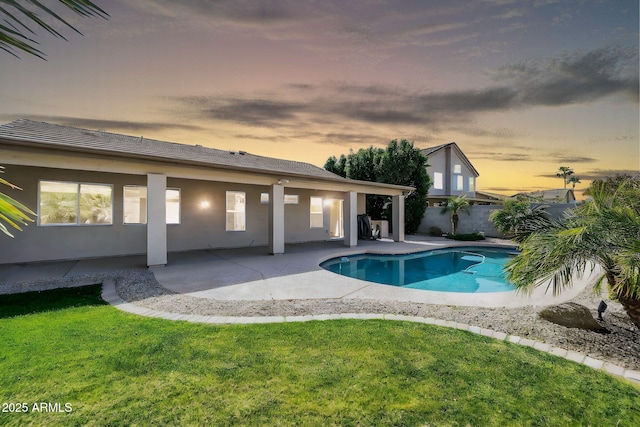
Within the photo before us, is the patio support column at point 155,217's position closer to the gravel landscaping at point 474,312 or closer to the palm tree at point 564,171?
the gravel landscaping at point 474,312

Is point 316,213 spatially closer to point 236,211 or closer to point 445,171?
point 236,211

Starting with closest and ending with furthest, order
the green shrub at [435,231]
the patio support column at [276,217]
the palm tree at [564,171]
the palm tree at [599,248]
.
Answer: the palm tree at [599,248] < the patio support column at [276,217] < the green shrub at [435,231] < the palm tree at [564,171]

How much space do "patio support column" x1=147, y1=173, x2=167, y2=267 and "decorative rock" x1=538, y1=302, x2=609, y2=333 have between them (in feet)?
30.9

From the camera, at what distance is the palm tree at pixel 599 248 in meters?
3.79

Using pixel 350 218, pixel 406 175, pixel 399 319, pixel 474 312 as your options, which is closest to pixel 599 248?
pixel 474 312

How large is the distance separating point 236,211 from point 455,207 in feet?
44.4

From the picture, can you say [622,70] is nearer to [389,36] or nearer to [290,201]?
[389,36]

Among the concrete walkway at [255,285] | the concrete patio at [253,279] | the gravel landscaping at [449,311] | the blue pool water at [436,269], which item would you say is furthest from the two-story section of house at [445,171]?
the gravel landscaping at [449,311]

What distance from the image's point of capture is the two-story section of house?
26.5 metres

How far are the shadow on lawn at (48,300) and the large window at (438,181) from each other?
25.4m

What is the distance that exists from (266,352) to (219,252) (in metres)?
9.21

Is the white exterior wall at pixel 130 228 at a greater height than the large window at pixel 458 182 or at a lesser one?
lesser

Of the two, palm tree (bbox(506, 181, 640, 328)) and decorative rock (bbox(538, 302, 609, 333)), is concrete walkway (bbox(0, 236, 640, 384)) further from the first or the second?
palm tree (bbox(506, 181, 640, 328))

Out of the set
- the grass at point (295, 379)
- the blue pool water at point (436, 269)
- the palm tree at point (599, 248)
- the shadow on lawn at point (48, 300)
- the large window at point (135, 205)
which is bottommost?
the blue pool water at point (436, 269)
